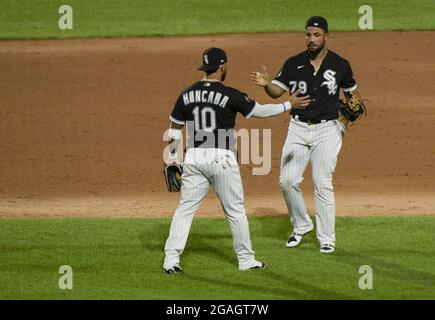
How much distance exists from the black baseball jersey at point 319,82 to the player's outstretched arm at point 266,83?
0.11 metres

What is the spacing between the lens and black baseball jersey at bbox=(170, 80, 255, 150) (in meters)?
10.8

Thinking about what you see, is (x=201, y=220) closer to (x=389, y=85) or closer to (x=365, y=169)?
(x=365, y=169)

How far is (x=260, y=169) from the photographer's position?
53.3 ft

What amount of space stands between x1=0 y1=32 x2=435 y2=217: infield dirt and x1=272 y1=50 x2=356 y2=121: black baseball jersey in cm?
237

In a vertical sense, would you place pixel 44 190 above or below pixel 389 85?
below

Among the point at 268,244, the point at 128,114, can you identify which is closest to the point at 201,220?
the point at 268,244

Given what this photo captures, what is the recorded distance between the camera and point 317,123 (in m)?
11.8

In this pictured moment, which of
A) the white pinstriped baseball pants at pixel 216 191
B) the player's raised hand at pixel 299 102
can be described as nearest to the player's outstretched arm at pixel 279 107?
the player's raised hand at pixel 299 102

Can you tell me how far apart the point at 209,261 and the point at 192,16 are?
484 inches

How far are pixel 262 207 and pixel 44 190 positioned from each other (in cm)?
291

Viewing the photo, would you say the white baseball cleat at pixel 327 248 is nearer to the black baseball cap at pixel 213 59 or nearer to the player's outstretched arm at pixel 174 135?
the player's outstretched arm at pixel 174 135

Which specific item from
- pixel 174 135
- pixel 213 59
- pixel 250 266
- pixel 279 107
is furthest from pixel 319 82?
pixel 250 266

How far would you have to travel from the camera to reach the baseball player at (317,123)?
38.5 ft

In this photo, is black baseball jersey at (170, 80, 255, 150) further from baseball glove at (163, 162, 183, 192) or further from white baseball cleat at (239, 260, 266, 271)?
white baseball cleat at (239, 260, 266, 271)
